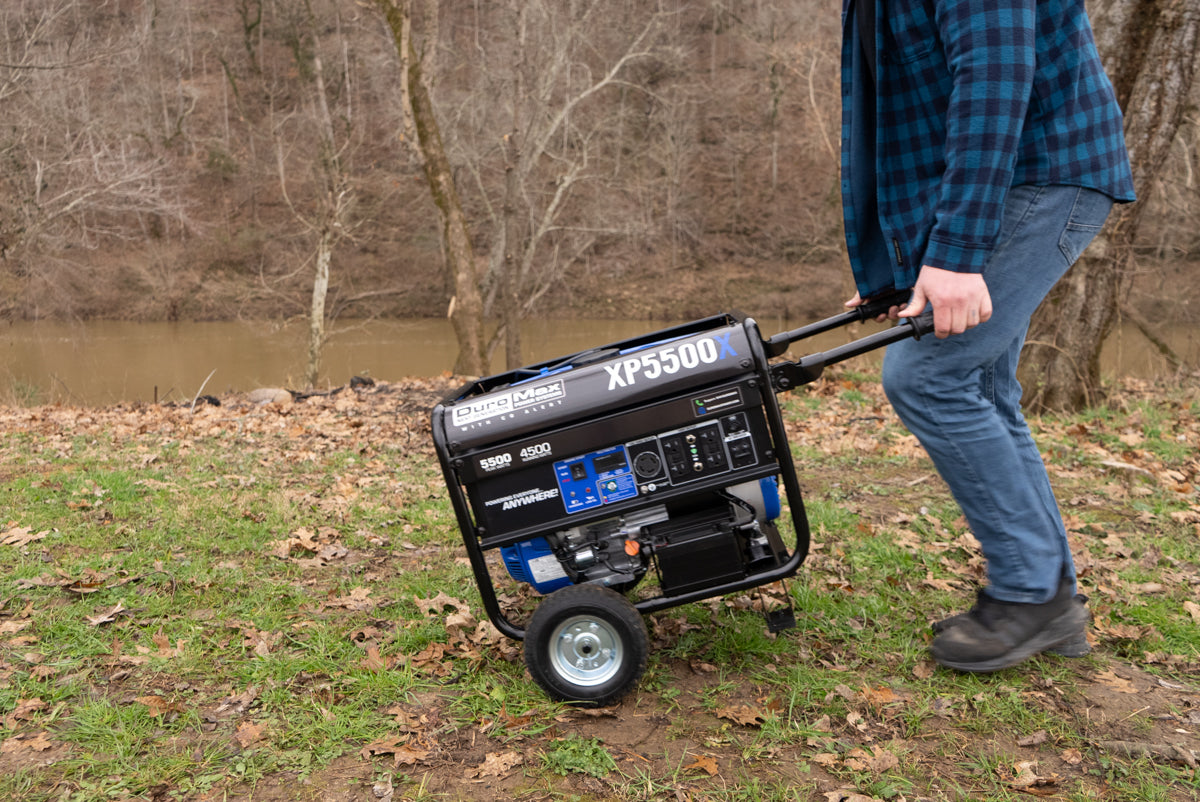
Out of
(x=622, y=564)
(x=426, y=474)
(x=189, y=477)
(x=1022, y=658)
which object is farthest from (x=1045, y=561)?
(x=189, y=477)

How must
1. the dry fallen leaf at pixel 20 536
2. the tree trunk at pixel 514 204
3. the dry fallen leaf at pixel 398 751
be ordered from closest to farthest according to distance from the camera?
1. the dry fallen leaf at pixel 398 751
2. the dry fallen leaf at pixel 20 536
3. the tree trunk at pixel 514 204

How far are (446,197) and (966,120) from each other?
39.2ft

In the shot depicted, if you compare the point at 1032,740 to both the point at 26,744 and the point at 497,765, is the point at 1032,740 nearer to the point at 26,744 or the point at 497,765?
the point at 497,765

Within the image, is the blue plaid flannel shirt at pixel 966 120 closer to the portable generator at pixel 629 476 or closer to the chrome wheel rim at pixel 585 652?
the portable generator at pixel 629 476

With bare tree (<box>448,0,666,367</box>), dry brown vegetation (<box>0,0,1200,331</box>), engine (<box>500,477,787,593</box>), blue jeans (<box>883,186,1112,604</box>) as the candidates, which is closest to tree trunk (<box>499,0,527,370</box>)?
bare tree (<box>448,0,666,367</box>)

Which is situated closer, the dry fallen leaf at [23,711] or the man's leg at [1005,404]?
the man's leg at [1005,404]

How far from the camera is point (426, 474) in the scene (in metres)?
6.10

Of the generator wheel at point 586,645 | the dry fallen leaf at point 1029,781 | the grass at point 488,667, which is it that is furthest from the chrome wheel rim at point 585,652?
the dry fallen leaf at point 1029,781

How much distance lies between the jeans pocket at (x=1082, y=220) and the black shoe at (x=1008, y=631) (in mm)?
1065

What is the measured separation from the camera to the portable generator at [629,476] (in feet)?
8.77

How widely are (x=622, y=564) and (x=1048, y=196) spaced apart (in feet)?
5.45

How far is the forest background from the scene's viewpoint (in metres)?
17.4

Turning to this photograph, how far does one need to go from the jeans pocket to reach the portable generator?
51 cm

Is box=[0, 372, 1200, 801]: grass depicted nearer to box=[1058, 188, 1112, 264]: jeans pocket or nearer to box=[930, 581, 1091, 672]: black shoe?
box=[930, 581, 1091, 672]: black shoe
